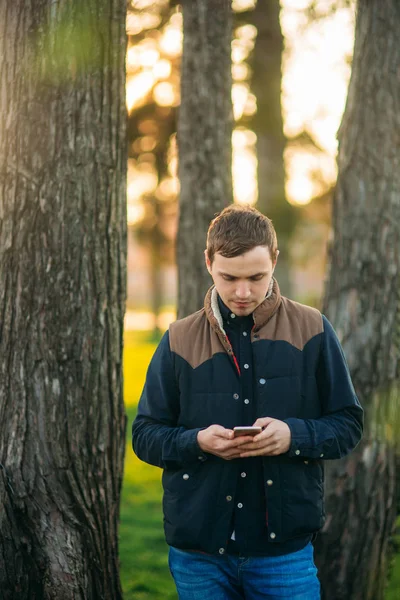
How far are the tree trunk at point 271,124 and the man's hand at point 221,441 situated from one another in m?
8.74

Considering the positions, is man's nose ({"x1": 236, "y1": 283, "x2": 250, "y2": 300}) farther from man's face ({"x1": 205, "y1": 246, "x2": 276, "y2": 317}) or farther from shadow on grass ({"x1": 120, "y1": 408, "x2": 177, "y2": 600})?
shadow on grass ({"x1": 120, "y1": 408, "x2": 177, "y2": 600})

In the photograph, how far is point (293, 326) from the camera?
2.90 meters

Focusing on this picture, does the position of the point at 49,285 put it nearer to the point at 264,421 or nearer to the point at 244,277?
the point at 244,277

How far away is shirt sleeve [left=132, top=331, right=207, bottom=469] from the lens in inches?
111

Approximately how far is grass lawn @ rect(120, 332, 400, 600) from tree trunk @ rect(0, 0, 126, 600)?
4.46 ft

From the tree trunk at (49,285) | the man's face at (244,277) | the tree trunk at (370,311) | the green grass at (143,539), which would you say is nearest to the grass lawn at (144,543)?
the green grass at (143,539)

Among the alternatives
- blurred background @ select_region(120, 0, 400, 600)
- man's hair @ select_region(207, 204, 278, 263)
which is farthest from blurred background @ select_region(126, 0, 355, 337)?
man's hair @ select_region(207, 204, 278, 263)

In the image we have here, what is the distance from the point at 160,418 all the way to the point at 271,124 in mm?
9268

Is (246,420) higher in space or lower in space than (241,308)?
lower

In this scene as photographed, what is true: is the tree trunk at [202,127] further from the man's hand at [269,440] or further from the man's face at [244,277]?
the man's hand at [269,440]

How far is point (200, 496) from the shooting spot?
2.83 meters

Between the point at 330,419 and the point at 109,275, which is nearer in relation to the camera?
the point at 330,419

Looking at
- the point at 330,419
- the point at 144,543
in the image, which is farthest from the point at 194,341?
the point at 144,543

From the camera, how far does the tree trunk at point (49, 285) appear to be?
11.5 ft
